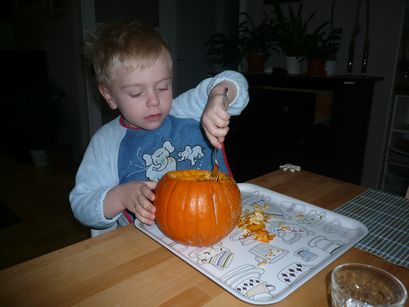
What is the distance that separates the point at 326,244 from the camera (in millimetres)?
577

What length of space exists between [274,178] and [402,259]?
40 centimetres

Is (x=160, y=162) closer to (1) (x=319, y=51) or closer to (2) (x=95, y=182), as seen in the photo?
(2) (x=95, y=182)

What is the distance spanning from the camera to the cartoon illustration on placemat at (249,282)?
45cm

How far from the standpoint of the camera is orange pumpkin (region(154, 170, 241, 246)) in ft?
1.80

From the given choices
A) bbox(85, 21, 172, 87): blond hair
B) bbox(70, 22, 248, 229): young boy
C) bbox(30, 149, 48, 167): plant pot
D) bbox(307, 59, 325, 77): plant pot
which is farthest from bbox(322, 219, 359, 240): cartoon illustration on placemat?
bbox(30, 149, 48, 167): plant pot

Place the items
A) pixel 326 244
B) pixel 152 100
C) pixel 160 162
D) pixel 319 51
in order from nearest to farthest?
pixel 326 244 → pixel 152 100 → pixel 160 162 → pixel 319 51

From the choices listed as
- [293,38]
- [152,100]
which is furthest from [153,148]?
[293,38]

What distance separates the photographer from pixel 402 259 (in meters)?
0.54

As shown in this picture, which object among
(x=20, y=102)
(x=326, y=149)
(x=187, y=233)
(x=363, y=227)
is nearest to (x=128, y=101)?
(x=187, y=233)

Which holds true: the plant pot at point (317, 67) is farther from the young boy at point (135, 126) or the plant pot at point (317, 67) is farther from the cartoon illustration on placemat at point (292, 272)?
the cartoon illustration on placemat at point (292, 272)

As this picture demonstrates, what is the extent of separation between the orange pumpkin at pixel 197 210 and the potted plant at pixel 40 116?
2991 mm

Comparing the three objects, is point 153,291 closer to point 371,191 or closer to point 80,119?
point 371,191

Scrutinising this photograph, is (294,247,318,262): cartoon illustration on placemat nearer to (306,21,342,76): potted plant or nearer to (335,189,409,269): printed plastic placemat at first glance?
(335,189,409,269): printed plastic placemat

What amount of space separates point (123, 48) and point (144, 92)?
123 mm
